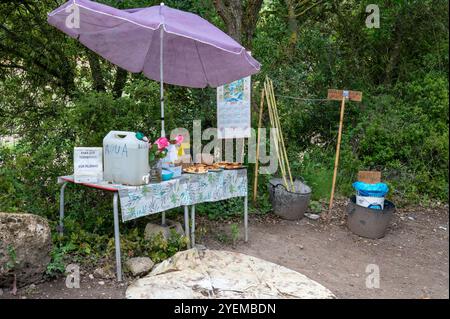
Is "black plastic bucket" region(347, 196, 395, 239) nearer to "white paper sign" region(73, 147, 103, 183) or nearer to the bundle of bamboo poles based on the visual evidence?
the bundle of bamboo poles

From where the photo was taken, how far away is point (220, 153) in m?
5.67

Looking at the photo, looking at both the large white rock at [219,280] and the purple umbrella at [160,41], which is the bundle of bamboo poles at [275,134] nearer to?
the purple umbrella at [160,41]

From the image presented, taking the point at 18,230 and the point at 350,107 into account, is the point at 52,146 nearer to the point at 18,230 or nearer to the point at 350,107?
the point at 18,230

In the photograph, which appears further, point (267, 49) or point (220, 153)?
point (267, 49)

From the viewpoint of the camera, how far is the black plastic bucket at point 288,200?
519cm

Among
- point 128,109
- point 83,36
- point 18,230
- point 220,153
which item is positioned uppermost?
point 83,36

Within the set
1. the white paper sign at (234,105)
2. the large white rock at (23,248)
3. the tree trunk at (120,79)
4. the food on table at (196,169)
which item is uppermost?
the tree trunk at (120,79)

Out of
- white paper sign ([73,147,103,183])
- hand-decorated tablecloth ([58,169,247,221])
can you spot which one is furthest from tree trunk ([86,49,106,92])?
white paper sign ([73,147,103,183])

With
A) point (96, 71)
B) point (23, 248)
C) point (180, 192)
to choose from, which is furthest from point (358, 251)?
point (96, 71)

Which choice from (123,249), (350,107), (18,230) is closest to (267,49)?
(350,107)

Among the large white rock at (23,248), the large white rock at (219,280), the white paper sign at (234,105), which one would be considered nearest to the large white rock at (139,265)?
the large white rock at (219,280)

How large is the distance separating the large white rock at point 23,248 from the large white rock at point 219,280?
0.72m

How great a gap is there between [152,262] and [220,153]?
7.33ft

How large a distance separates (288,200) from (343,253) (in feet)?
3.08
